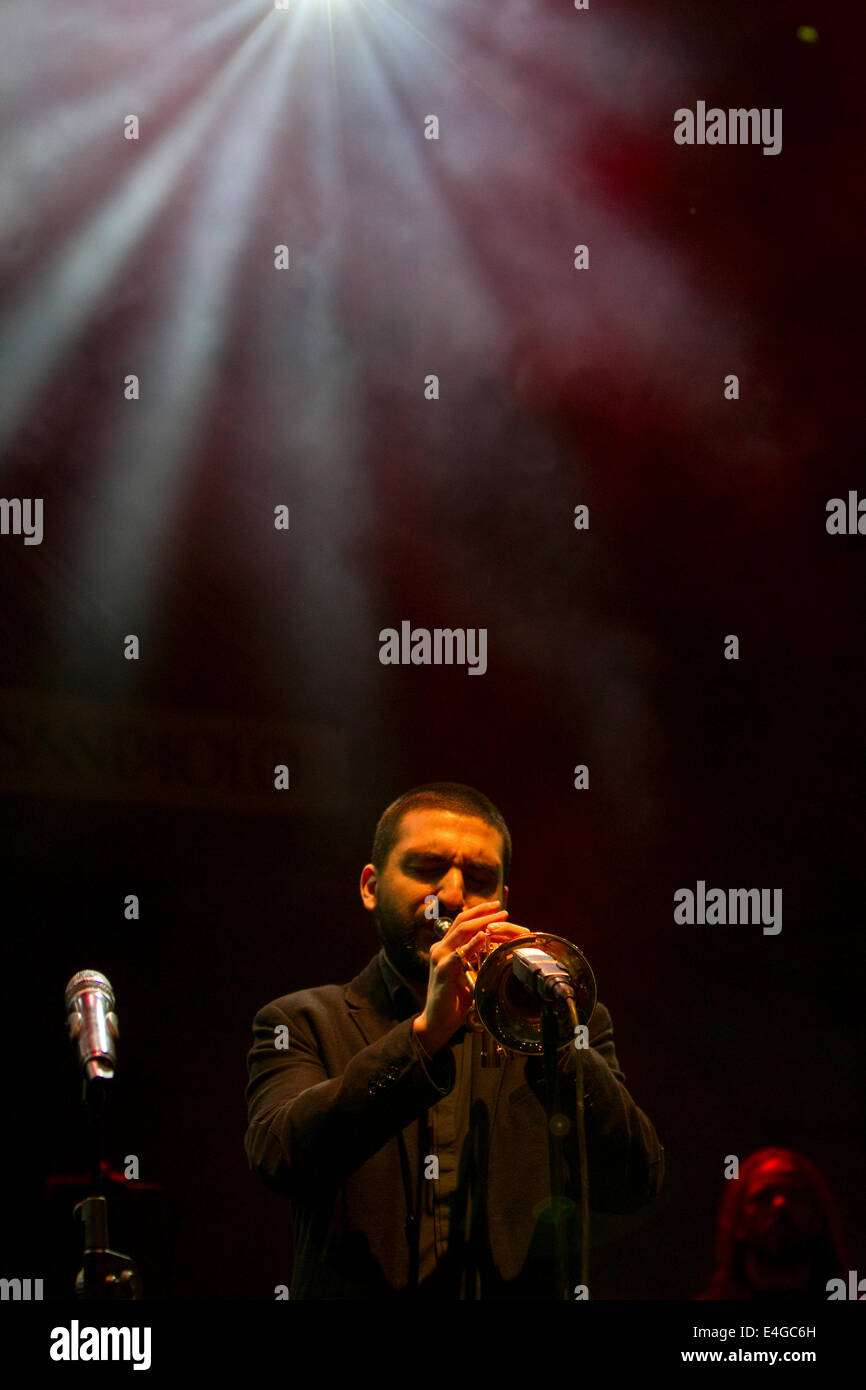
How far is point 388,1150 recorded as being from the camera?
307 centimetres

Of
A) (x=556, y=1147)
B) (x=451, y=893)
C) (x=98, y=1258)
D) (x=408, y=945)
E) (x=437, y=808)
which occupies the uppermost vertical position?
(x=437, y=808)

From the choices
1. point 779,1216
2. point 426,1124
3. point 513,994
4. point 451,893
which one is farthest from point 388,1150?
point 779,1216

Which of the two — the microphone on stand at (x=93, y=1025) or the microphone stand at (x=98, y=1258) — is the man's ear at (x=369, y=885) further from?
the microphone stand at (x=98, y=1258)

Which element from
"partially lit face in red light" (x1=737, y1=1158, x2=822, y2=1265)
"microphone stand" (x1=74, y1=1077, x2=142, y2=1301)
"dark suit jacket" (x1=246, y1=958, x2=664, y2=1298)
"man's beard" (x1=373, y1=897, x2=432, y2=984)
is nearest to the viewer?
"microphone stand" (x1=74, y1=1077, x2=142, y2=1301)

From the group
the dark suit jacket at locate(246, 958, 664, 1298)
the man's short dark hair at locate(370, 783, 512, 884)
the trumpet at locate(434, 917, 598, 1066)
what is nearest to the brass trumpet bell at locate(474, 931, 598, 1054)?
the trumpet at locate(434, 917, 598, 1066)

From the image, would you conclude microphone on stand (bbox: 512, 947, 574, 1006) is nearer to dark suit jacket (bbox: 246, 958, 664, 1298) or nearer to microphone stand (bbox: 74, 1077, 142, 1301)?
dark suit jacket (bbox: 246, 958, 664, 1298)

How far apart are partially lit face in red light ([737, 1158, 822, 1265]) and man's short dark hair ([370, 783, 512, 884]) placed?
1104 millimetres

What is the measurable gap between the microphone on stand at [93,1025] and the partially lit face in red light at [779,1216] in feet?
5.81

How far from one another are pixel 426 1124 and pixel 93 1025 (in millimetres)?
782

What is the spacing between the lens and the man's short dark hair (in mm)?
3379

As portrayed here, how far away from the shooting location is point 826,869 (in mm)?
4355

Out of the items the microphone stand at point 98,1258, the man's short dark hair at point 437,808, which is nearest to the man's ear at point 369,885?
the man's short dark hair at point 437,808

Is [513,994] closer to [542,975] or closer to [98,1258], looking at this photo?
[542,975]
